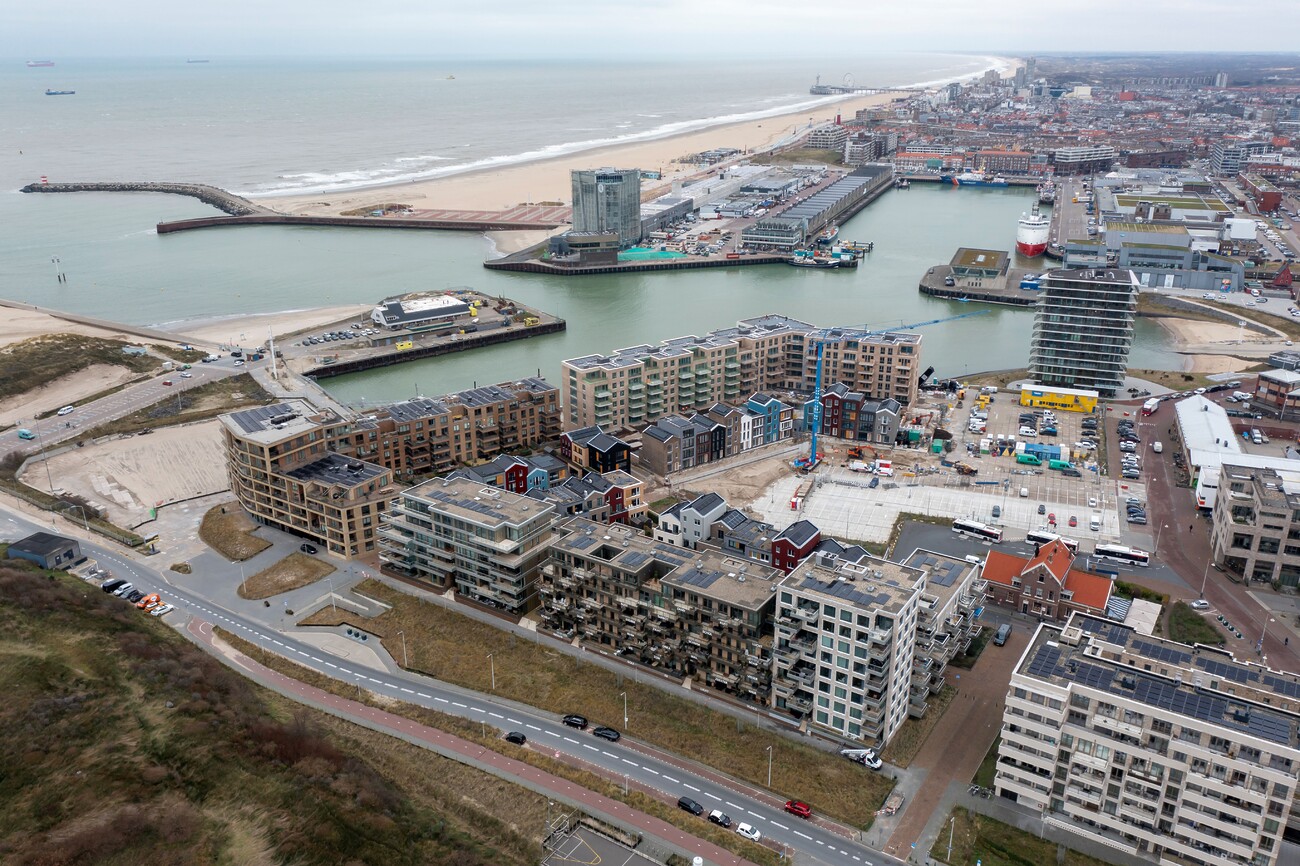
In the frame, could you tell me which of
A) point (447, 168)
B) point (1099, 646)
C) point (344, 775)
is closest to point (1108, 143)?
point (447, 168)

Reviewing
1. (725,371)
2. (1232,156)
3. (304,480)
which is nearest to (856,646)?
(304,480)

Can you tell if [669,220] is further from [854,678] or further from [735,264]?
[854,678]

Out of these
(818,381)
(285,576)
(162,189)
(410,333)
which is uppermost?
(162,189)

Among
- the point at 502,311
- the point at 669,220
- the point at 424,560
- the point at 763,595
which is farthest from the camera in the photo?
the point at 669,220

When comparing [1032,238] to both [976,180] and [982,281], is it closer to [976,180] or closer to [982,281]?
[982,281]

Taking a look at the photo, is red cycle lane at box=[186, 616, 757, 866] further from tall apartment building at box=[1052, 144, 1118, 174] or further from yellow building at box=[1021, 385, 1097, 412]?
tall apartment building at box=[1052, 144, 1118, 174]
